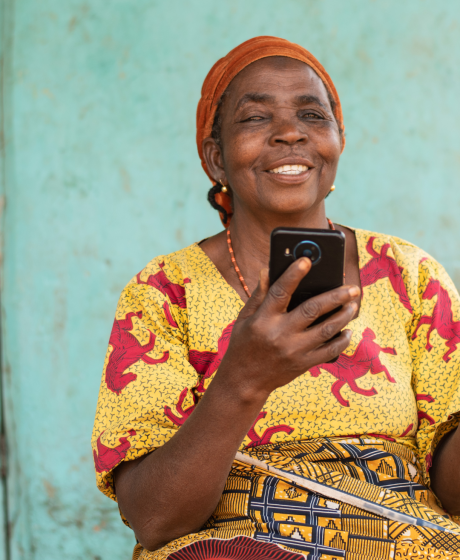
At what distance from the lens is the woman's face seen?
159 cm

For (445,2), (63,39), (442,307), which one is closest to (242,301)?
(442,307)

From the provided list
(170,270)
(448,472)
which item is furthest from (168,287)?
(448,472)

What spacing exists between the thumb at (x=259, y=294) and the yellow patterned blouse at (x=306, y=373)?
44 cm

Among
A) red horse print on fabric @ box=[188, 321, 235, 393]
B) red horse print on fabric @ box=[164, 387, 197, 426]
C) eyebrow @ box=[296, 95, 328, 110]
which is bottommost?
red horse print on fabric @ box=[164, 387, 197, 426]

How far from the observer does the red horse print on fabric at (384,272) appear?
1.66 meters

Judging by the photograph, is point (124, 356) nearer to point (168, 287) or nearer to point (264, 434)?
point (168, 287)

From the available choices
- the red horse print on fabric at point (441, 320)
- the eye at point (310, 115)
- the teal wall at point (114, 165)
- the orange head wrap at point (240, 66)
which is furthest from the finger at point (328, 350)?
the teal wall at point (114, 165)

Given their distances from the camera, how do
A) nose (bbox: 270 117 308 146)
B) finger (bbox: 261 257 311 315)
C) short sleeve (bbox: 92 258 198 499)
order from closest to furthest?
finger (bbox: 261 257 311 315) < short sleeve (bbox: 92 258 198 499) < nose (bbox: 270 117 308 146)

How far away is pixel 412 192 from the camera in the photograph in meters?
2.55

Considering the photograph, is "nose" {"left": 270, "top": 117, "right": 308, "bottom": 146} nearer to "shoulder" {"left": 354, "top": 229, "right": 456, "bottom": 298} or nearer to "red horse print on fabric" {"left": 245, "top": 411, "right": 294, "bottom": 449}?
"shoulder" {"left": 354, "top": 229, "right": 456, "bottom": 298}

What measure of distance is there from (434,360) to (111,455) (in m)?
0.85

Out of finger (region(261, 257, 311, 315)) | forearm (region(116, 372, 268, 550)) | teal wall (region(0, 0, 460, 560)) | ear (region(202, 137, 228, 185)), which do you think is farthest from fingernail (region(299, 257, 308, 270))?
teal wall (region(0, 0, 460, 560))

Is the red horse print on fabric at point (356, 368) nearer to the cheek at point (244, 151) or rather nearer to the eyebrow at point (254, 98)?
the cheek at point (244, 151)

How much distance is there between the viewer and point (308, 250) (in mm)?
1056
